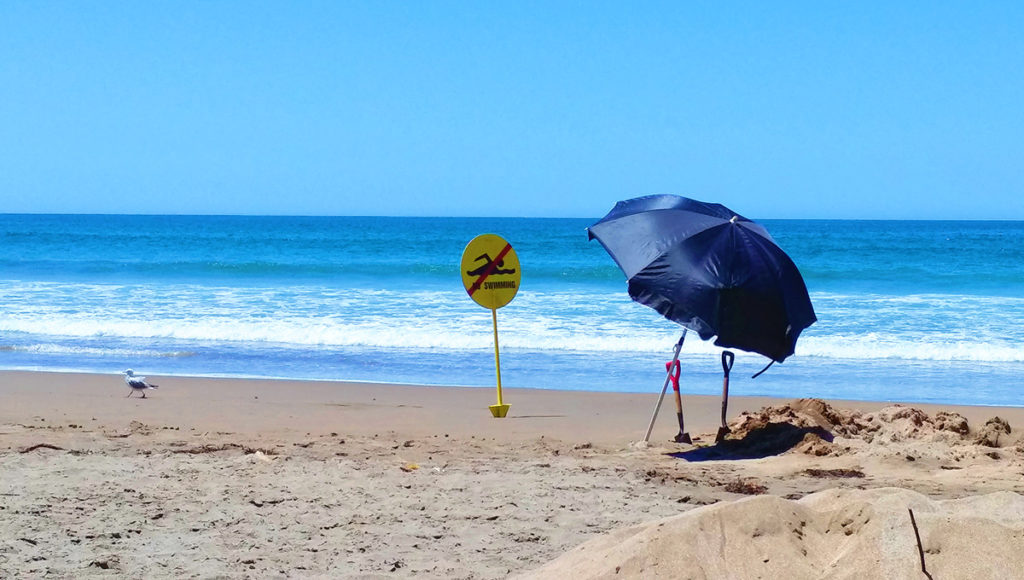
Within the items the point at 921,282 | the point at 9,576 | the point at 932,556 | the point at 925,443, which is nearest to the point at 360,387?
the point at 925,443

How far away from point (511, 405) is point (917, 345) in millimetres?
7589

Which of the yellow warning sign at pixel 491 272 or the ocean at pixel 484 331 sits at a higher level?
the yellow warning sign at pixel 491 272

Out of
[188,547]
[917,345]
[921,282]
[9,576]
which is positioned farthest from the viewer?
[921,282]

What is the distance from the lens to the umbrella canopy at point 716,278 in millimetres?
6871

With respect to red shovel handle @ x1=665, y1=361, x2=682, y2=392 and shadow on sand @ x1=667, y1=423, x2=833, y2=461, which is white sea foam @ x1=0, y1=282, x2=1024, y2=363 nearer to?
shadow on sand @ x1=667, y1=423, x2=833, y2=461

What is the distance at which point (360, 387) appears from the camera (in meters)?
11.0

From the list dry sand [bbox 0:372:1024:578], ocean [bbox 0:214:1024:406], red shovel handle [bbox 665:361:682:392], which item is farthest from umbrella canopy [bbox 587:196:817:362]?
ocean [bbox 0:214:1024:406]

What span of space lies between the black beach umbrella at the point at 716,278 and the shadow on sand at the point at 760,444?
2.42 ft

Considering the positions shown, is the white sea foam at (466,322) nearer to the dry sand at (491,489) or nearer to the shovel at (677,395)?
the dry sand at (491,489)

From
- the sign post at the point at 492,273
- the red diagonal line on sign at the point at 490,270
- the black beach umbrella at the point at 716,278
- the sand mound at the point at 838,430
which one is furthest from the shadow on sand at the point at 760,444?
the red diagonal line on sign at the point at 490,270

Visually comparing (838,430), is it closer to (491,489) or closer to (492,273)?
(492,273)

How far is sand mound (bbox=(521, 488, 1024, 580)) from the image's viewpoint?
3.47 meters

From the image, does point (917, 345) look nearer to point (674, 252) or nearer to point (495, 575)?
point (674, 252)

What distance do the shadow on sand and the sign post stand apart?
72.5 inches
